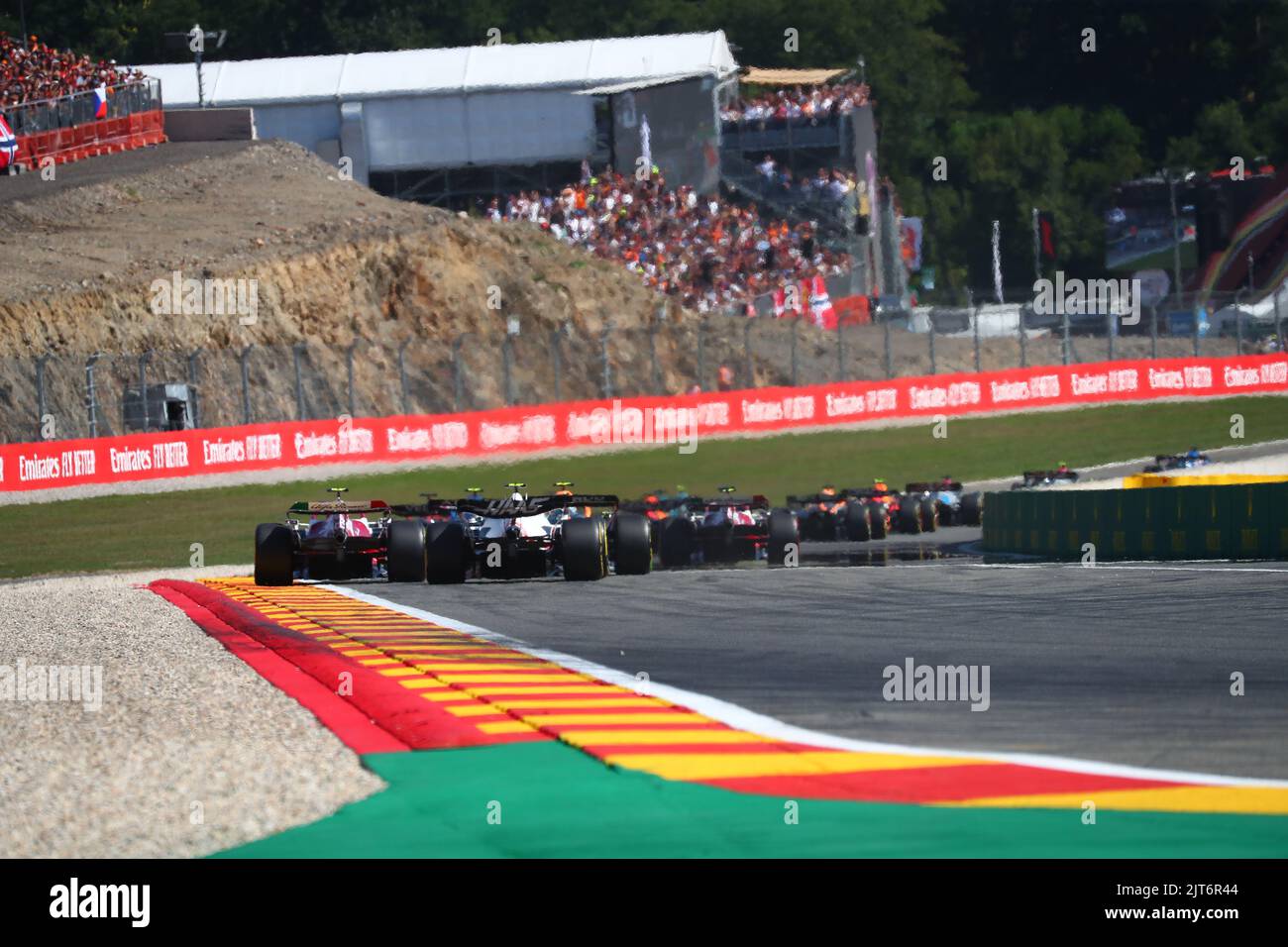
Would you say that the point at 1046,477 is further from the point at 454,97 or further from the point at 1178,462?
the point at 454,97

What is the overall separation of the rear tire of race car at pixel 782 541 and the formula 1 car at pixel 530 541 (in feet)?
10.9

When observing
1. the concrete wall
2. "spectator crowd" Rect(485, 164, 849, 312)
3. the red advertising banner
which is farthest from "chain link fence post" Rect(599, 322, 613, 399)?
the concrete wall

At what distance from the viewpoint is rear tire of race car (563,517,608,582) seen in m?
20.0

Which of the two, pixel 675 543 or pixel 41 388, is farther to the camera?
pixel 41 388

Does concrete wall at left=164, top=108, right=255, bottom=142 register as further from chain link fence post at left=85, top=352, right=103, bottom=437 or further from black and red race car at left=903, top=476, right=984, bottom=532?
black and red race car at left=903, top=476, right=984, bottom=532

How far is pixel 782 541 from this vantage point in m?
24.2

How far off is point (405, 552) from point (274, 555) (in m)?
1.67

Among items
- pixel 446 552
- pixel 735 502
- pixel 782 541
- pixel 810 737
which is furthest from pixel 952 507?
pixel 810 737

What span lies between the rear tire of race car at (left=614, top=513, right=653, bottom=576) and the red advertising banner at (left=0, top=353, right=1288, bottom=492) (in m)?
15.3

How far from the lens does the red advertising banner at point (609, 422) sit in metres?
34.7

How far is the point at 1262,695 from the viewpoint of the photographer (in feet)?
32.8
